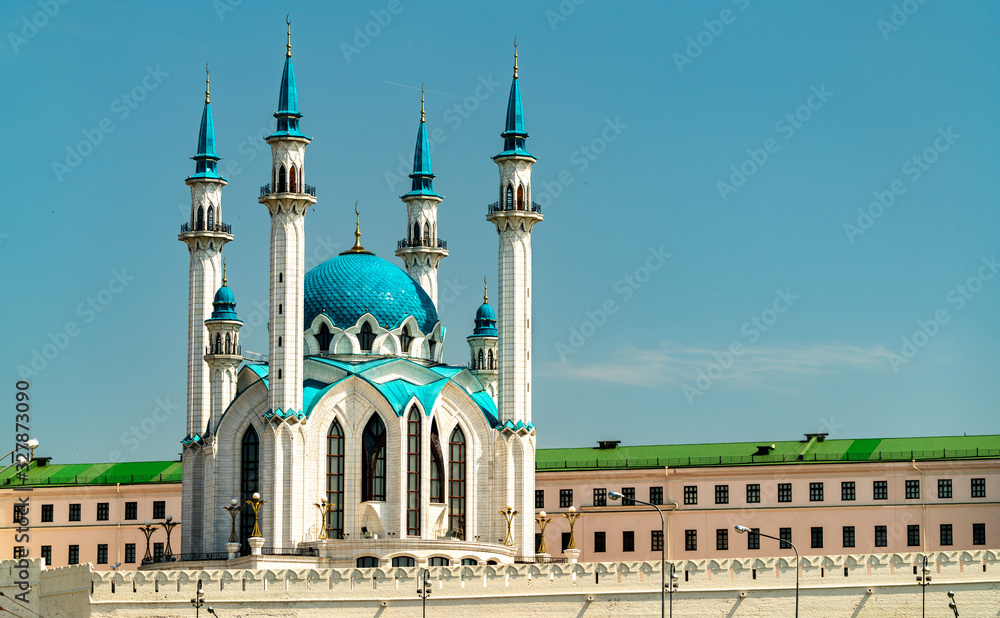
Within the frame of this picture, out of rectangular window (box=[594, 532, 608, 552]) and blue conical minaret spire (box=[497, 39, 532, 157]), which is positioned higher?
blue conical minaret spire (box=[497, 39, 532, 157])

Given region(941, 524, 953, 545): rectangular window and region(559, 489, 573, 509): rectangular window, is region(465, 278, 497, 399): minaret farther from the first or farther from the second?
region(941, 524, 953, 545): rectangular window

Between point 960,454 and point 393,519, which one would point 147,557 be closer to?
point 393,519

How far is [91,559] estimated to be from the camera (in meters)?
112

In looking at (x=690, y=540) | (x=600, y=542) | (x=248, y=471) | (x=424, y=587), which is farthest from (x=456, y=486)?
(x=690, y=540)

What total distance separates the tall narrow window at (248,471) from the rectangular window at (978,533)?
3848 cm

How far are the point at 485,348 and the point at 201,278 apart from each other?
16.2 meters

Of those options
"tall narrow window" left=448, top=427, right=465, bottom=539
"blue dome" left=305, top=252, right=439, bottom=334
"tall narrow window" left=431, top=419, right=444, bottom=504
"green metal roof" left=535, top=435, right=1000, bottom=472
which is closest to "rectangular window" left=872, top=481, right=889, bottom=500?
"green metal roof" left=535, top=435, right=1000, bottom=472

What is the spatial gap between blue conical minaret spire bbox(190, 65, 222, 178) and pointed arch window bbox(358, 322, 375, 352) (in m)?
12.3

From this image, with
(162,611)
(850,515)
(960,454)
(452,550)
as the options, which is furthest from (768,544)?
(162,611)

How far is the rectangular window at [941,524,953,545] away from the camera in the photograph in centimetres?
10269

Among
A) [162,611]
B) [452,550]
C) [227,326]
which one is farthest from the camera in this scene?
[227,326]

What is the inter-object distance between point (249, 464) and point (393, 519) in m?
8.26

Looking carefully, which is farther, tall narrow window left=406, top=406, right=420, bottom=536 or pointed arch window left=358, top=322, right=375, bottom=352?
A: pointed arch window left=358, top=322, right=375, bottom=352

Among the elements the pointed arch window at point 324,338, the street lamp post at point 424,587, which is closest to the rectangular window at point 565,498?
the pointed arch window at point 324,338
